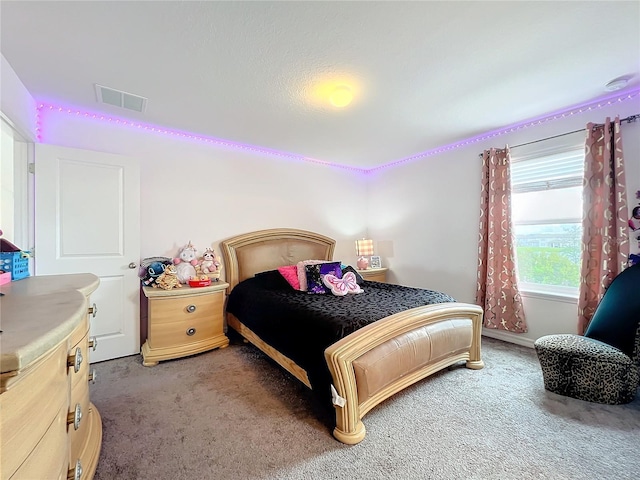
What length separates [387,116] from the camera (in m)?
2.78

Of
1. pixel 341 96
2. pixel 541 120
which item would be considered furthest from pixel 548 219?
pixel 341 96

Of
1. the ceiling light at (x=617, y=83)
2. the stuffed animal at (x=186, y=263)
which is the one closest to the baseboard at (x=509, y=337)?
the ceiling light at (x=617, y=83)

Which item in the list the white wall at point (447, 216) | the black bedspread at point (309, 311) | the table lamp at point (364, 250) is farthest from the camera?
the table lamp at point (364, 250)

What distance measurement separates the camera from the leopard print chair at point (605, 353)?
6.33 ft

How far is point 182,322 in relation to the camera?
274 centimetres

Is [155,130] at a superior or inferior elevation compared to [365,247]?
superior

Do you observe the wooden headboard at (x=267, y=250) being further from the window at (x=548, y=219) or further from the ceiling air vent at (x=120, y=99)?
the window at (x=548, y=219)

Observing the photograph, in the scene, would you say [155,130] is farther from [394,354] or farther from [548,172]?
[548,172]

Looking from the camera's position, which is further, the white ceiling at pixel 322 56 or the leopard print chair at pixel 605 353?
the leopard print chair at pixel 605 353

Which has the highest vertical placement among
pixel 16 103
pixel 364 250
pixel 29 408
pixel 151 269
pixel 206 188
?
pixel 16 103

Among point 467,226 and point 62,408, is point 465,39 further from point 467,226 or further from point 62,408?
point 62,408

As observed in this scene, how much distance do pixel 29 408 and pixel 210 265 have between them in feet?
8.28

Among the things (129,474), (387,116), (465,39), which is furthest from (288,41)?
(129,474)

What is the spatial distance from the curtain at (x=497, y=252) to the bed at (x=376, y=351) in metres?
0.80
